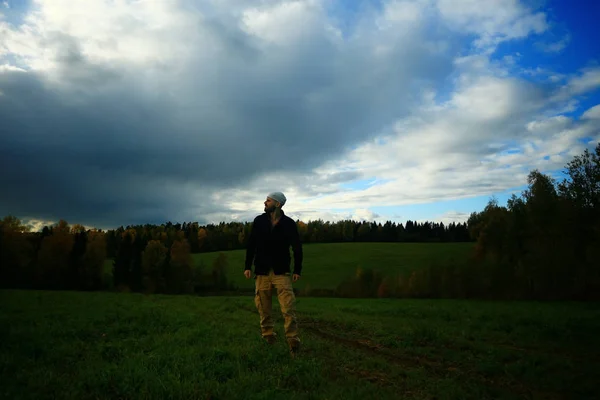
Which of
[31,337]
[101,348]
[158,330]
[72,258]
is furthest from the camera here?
[72,258]

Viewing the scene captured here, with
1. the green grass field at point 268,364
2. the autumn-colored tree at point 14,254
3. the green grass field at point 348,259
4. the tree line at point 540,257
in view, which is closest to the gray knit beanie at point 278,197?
the green grass field at point 268,364

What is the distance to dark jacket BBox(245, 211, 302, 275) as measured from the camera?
832 cm

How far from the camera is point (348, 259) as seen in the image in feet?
295

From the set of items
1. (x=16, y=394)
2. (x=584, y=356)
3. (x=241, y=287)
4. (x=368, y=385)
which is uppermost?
(x=16, y=394)

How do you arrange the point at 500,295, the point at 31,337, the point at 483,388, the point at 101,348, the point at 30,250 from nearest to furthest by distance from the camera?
the point at 483,388 < the point at 101,348 < the point at 31,337 < the point at 500,295 < the point at 30,250

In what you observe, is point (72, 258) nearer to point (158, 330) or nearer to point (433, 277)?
point (433, 277)

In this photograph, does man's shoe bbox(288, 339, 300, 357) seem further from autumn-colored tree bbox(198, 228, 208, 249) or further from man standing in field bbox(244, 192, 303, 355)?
autumn-colored tree bbox(198, 228, 208, 249)

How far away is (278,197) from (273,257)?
1431 mm

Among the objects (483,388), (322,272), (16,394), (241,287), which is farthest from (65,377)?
(322,272)

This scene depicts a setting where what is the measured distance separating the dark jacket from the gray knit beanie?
0.29m

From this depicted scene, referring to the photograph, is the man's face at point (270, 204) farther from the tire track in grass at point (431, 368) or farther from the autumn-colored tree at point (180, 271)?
the autumn-colored tree at point (180, 271)

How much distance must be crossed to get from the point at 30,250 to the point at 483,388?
74438mm

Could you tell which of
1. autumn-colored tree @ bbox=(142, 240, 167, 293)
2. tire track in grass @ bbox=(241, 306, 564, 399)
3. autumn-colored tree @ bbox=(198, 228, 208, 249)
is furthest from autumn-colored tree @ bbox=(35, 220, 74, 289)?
tire track in grass @ bbox=(241, 306, 564, 399)

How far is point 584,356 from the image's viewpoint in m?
9.88
